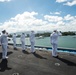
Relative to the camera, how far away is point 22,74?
10.2 metres

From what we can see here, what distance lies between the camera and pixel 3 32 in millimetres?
15375

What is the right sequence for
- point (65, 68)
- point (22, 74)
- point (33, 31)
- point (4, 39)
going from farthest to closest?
1. point (33, 31)
2. point (4, 39)
3. point (65, 68)
4. point (22, 74)

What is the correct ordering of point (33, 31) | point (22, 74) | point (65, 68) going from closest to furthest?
A: 1. point (22, 74)
2. point (65, 68)
3. point (33, 31)

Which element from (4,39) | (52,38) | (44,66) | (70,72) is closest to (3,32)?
(4,39)

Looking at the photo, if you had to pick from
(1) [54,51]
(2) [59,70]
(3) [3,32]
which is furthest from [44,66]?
(3) [3,32]

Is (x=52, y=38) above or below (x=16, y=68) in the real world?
above

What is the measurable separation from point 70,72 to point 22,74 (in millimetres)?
2733

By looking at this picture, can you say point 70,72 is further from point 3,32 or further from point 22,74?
point 3,32

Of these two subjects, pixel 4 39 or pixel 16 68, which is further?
pixel 4 39

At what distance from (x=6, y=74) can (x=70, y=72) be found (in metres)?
3.65

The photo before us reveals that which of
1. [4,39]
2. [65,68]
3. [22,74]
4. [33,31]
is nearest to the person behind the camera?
[22,74]

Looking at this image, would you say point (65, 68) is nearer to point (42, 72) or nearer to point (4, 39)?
point (42, 72)

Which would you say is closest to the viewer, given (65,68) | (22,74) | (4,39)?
(22,74)

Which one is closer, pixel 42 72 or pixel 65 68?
pixel 42 72
